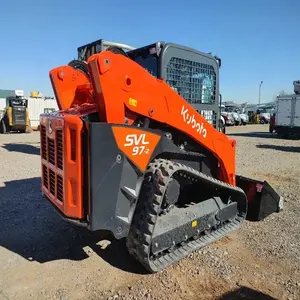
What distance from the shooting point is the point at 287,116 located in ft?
67.5

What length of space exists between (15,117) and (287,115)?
1786cm

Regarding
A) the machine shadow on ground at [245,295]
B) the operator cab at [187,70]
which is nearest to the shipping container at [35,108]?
the operator cab at [187,70]

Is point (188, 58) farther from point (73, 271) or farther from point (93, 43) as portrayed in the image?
point (93, 43)

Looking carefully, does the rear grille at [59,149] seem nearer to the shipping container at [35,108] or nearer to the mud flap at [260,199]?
the mud flap at [260,199]

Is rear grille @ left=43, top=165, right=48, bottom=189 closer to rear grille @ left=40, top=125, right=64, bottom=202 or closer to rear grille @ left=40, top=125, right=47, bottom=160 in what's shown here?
rear grille @ left=40, top=125, right=64, bottom=202

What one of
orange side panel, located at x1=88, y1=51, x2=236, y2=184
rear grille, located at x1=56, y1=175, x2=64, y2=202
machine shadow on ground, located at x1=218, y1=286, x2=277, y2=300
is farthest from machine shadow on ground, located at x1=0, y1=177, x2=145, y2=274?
orange side panel, located at x1=88, y1=51, x2=236, y2=184

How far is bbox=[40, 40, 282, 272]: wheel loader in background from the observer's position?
2.89 meters

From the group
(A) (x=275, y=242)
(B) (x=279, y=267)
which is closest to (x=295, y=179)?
(A) (x=275, y=242)

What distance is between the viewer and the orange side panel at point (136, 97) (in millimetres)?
2822

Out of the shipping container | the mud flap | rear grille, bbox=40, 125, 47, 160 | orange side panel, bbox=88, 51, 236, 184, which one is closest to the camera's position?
orange side panel, bbox=88, 51, 236, 184

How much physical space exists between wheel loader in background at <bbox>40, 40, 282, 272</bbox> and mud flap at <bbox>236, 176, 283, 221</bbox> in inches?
20.9

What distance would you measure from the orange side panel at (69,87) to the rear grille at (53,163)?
18.9 inches

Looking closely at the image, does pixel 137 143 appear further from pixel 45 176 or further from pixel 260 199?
pixel 260 199

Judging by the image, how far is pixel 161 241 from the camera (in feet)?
11.1
